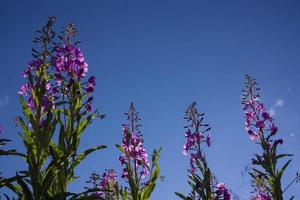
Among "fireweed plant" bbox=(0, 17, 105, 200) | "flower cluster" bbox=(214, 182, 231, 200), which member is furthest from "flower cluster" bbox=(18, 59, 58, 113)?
"flower cluster" bbox=(214, 182, 231, 200)

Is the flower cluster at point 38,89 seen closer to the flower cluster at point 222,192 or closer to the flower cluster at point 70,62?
the flower cluster at point 70,62

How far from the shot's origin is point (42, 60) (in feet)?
20.5

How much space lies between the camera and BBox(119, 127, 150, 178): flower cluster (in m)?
7.91

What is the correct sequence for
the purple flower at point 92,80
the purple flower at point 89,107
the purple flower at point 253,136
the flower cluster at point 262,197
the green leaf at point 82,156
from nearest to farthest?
1. the green leaf at point 82,156
2. the purple flower at point 89,107
3. the purple flower at point 92,80
4. the flower cluster at point 262,197
5. the purple flower at point 253,136

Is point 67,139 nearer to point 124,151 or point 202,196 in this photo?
point 124,151

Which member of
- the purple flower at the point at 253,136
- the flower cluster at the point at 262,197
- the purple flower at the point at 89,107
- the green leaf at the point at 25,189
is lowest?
the green leaf at the point at 25,189

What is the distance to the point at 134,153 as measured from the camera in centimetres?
808

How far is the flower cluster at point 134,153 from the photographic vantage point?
7.91 m

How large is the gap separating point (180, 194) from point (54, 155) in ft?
13.1

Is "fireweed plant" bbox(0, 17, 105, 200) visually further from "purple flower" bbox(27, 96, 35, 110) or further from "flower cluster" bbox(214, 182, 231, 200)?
"flower cluster" bbox(214, 182, 231, 200)

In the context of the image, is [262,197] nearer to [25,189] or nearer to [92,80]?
[92,80]

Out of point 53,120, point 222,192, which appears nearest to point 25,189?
point 53,120

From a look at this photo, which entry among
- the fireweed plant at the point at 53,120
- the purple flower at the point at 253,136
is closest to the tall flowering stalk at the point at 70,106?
the fireweed plant at the point at 53,120

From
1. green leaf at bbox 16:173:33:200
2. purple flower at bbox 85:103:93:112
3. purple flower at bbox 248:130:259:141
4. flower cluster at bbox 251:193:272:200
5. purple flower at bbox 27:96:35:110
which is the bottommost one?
green leaf at bbox 16:173:33:200
